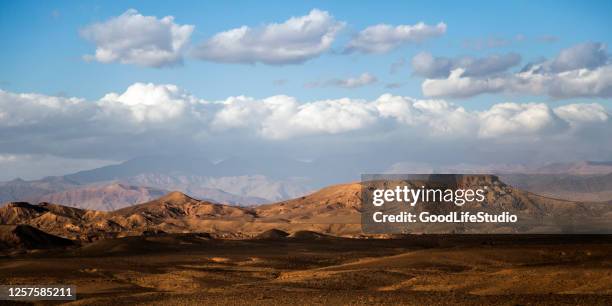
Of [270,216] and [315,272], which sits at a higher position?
[270,216]

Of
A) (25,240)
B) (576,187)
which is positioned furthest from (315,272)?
(576,187)

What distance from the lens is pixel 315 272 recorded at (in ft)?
180

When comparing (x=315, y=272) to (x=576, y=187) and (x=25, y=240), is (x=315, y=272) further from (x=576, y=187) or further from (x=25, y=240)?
(x=576, y=187)

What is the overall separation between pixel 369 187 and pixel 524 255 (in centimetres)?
10611

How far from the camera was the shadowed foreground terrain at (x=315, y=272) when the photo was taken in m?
36.9

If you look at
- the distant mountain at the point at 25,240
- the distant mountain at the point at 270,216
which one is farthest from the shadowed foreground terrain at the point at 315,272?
the distant mountain at the point at 270,216

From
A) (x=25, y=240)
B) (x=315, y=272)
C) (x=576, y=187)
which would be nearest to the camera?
(x=315, y=272)

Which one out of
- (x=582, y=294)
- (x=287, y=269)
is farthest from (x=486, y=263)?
(x=582, y=294)

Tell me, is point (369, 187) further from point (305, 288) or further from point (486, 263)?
point (305, 288)

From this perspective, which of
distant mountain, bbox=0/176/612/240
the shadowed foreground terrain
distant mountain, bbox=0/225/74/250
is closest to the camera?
the shadowed foreground terrain

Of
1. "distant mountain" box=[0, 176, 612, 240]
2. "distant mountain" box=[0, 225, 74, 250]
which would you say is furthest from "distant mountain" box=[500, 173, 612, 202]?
"distant mountain" box=[0, 225, 74, 250]

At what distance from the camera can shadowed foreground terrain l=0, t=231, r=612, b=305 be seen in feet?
121

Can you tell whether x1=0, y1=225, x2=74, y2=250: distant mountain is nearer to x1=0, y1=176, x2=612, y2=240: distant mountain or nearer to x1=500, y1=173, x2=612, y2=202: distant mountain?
x1=0, y1=176, x2=612, y2=240: distant mountain

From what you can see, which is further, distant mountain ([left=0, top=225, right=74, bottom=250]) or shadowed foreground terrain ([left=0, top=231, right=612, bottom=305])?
distant mountain ([left=0, top=225, right=74, bottom=250])
